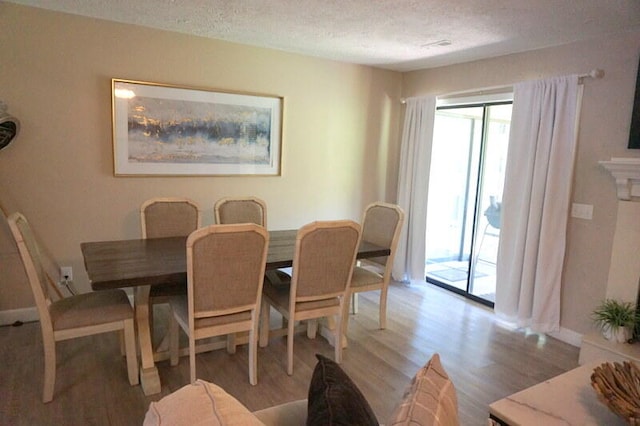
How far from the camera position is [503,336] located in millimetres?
3539

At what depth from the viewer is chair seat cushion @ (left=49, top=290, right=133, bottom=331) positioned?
231cm

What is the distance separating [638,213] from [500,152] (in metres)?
1.45

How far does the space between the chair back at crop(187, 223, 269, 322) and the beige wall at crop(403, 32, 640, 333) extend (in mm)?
2624

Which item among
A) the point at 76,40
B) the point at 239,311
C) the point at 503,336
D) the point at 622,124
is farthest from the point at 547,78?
the point at 76,40

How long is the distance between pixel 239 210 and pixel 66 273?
153cm

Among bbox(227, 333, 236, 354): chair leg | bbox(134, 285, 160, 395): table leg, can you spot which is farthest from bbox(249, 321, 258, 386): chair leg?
bbox(134, 285, 160, 395): table leg

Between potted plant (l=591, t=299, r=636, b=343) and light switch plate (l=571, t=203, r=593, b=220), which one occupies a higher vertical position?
light switch plate (l=571, t=203, r=593, b=220)

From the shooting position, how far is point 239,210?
3.60 meters

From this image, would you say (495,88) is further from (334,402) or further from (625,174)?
(334,402)

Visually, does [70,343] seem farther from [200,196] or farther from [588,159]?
[588,159]

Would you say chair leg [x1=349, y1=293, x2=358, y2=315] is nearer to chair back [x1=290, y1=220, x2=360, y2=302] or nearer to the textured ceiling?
chair back [x1=290, y1=220, x2=360, y2=302]

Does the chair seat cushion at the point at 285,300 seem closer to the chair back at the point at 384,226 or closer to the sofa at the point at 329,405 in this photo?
the chair back at the point at 384,226

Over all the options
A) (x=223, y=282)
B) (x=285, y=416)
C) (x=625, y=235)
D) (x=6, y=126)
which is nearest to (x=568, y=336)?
(x=625, y=235)

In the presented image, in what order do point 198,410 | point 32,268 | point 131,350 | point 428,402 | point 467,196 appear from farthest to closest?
point 467,196 → point 131,350 → point 32,268 → point 428,402 → point 198,410
